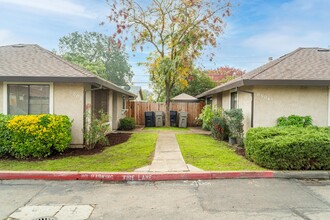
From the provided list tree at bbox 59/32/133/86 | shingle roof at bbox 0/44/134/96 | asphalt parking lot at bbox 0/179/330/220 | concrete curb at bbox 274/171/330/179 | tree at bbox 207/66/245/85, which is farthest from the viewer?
tree at bbox 59/32/133/86

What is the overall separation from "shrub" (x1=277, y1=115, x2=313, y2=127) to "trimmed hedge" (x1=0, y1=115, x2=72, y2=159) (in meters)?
→ 7.26

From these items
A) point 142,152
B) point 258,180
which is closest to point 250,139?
point 258,180

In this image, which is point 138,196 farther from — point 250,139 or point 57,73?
point 57,73

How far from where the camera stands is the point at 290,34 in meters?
16.7

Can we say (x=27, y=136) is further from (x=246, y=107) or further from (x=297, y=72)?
(x=297, y=72)

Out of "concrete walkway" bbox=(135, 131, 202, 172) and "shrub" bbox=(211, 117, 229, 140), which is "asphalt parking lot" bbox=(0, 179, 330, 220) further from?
"shrub" bbox=(211, 117, 229, 140)

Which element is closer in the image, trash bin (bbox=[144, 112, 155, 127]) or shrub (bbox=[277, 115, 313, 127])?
shrub (bbox=[277, 115, 313, 127])

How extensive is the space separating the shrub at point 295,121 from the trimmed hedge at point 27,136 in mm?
7263

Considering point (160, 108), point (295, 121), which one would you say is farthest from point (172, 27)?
point (295, 121)

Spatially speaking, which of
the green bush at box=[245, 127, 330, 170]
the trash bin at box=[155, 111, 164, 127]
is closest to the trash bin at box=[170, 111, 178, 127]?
the trash bin at box=[155, 111, 164, 127]

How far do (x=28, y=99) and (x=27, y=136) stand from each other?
6.44ft

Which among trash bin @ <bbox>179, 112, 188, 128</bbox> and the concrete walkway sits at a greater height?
trash bin @ <bbox>179, 112, 188, 128</bbox>

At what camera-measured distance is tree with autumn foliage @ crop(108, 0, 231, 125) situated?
53.0 feet

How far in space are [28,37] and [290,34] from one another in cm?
1941
